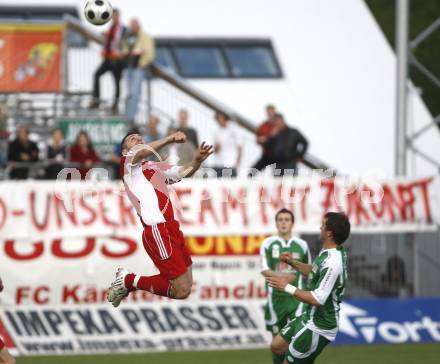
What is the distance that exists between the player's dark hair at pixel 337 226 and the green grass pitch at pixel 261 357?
5.71 m

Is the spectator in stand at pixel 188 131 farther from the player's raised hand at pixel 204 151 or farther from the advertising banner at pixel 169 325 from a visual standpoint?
the player's raised hand at pixel 204 151

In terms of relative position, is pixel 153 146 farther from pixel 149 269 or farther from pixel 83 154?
pixel 83 154

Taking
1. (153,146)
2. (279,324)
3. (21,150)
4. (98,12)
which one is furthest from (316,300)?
(21,150)

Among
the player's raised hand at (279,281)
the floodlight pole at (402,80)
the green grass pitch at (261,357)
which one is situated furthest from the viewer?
the floodlight pole at (402,80)

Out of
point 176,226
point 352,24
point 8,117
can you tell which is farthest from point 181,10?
point 176,226

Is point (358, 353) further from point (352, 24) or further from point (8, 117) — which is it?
point (352, 24)

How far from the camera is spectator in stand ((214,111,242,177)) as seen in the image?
21.5m

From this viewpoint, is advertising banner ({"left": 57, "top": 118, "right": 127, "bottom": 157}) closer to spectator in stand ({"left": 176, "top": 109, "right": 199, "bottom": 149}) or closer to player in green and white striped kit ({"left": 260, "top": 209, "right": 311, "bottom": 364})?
spectator in stand ({"left": 176, "top": 109, "right": 199, "bottom": 149})

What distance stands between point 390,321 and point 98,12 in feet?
23.3

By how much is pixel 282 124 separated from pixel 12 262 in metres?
4.89

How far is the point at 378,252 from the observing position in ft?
65.5

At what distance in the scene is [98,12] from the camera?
52.1 feet

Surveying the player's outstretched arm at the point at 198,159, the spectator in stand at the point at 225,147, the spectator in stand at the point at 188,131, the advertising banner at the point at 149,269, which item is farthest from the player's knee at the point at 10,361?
the spectator in stand at the point at 225,147

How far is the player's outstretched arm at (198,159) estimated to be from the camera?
1241cm
